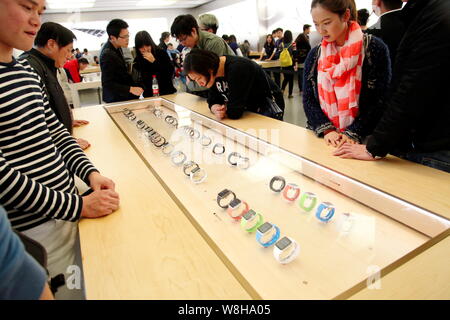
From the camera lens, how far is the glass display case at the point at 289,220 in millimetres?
674

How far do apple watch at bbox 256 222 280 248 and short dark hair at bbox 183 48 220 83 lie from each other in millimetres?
1213

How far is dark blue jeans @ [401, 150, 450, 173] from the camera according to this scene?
41.5 inches

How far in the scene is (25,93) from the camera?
0.89 m

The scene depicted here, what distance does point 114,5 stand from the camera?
1233cm

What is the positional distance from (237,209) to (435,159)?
753 mm

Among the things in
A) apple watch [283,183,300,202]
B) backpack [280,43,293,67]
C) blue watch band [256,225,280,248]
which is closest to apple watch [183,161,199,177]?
apple watch [283,183,300,202]

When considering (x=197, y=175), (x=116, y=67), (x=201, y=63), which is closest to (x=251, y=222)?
(x=197, y=175)

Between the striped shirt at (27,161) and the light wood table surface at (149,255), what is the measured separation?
119 millimetres

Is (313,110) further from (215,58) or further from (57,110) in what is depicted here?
(57,110)

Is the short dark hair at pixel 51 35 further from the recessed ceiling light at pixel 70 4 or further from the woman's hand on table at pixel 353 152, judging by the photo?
the recessed ceiling light at pixel 70 4

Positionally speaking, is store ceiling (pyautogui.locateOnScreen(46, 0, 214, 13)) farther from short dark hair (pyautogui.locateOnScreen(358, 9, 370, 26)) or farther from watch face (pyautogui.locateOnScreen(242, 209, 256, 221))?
watch face (pyautogui.locateOnScreen(242, 209, 256, 221))

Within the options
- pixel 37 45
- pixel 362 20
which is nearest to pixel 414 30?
pixel 37 45

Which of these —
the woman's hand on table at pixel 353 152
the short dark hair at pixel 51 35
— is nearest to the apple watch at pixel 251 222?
the woman's hand on table at pixel 353 152
